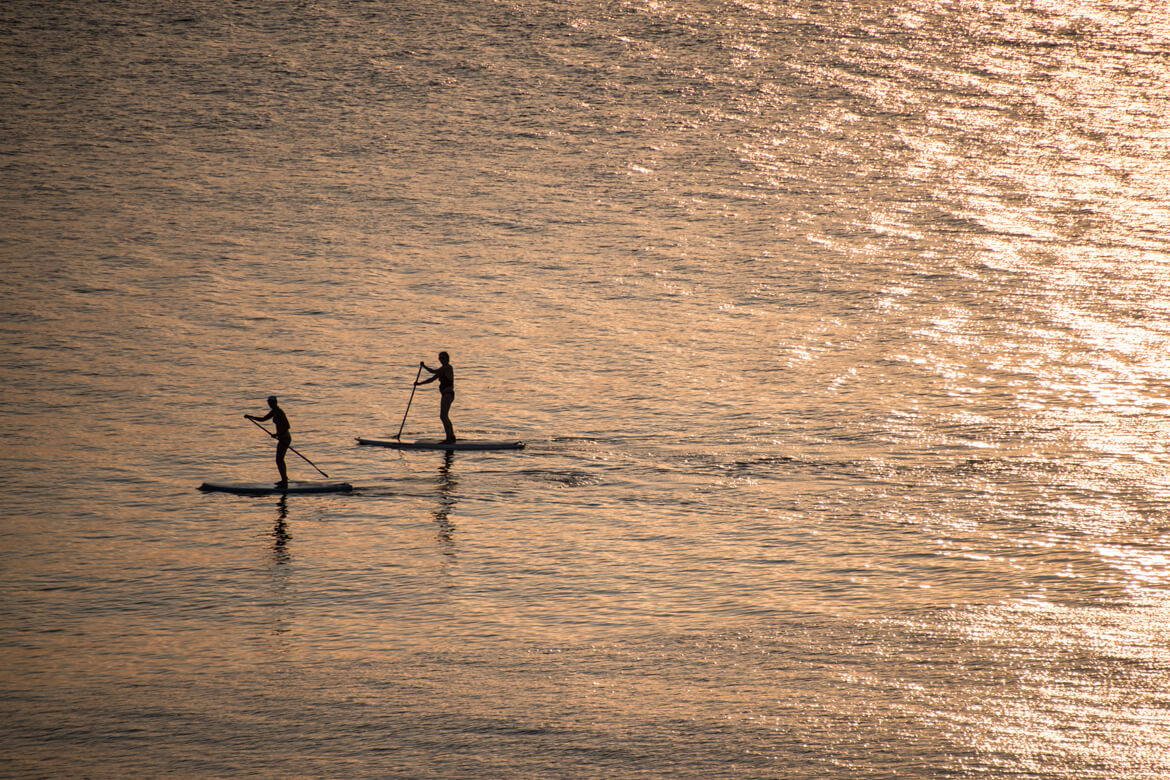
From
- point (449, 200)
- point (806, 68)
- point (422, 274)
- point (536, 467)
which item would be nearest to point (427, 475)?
point (536, 467)

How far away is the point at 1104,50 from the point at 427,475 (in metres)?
52.0

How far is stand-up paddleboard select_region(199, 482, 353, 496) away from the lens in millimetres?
22672

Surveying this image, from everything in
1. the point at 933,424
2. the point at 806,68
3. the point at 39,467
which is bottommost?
the point at 39,467

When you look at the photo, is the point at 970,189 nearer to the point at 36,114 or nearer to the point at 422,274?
the point at 422,274

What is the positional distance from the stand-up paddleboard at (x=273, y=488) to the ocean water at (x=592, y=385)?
0.73ft

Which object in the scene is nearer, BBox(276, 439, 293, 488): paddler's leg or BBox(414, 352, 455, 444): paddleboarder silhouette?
BBox(276, 439, 293, 488): paddler's leg

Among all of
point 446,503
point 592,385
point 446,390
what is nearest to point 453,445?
point 446,390

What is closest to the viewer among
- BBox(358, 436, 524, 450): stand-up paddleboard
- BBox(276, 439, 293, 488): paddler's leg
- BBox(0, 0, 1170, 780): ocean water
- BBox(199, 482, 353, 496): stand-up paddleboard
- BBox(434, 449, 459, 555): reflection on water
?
BBox(0, 0, 1170, 780): ocean water

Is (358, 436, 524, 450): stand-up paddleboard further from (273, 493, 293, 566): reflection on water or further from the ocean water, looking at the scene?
(273, 493, 293, 566): reflection on water

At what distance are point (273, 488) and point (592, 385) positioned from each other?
35.8 ft

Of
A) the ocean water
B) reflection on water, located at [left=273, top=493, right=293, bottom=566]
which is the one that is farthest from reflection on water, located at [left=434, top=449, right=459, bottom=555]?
reflection on water, located at [left=273, top=493, right=293, bottom=566]

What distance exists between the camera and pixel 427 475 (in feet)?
78.8

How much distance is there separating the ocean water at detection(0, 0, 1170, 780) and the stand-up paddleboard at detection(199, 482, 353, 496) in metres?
0.22

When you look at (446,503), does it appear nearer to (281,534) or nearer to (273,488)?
(281,534)
